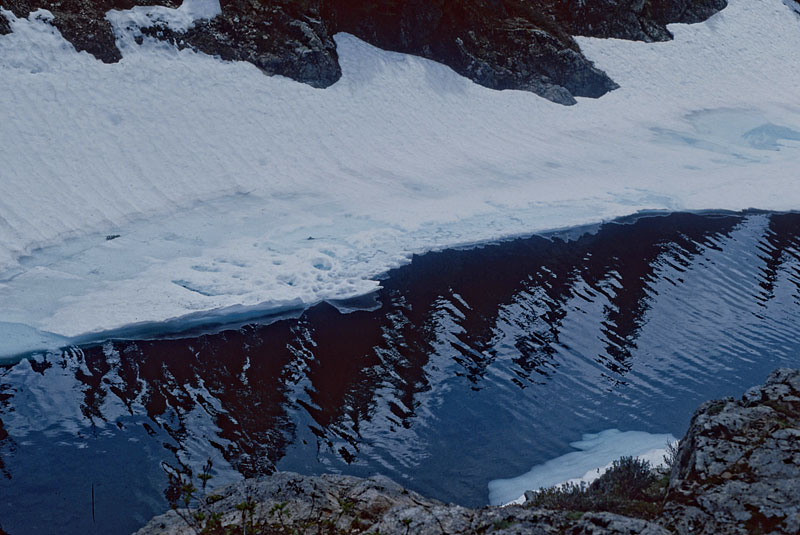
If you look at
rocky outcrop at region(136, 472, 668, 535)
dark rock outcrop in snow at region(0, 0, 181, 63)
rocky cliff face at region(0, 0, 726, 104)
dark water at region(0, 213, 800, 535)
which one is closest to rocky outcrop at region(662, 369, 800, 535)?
rocky outcrop at region(136, 472, 668, 535)

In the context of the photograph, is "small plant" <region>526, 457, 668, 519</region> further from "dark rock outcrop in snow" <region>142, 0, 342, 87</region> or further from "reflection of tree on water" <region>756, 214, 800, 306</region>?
"dark rock outcrop in snow" <region>142, 0, 342, 87</region>

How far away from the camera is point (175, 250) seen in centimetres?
1970

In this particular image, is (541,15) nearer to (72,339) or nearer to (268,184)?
(268,184)

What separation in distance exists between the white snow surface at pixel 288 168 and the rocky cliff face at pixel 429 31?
26.6 inches

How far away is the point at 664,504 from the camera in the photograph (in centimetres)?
852

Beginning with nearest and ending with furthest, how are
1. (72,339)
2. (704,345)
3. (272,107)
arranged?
(72,339), (704,345), (272,107)

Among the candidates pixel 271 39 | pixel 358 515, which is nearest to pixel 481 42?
pixel 271 39

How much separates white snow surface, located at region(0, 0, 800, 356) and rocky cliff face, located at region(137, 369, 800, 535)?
853cm

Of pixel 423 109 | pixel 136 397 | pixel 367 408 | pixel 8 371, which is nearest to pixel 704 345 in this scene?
pixel 367 408

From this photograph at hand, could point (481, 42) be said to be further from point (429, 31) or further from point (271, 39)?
point (271, 39)

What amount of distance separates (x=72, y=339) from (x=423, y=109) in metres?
19.1

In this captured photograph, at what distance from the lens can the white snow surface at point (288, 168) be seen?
18297 millimetres

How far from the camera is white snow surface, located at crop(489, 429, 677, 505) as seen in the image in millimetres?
11633

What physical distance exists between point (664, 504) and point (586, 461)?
3.98 meters
